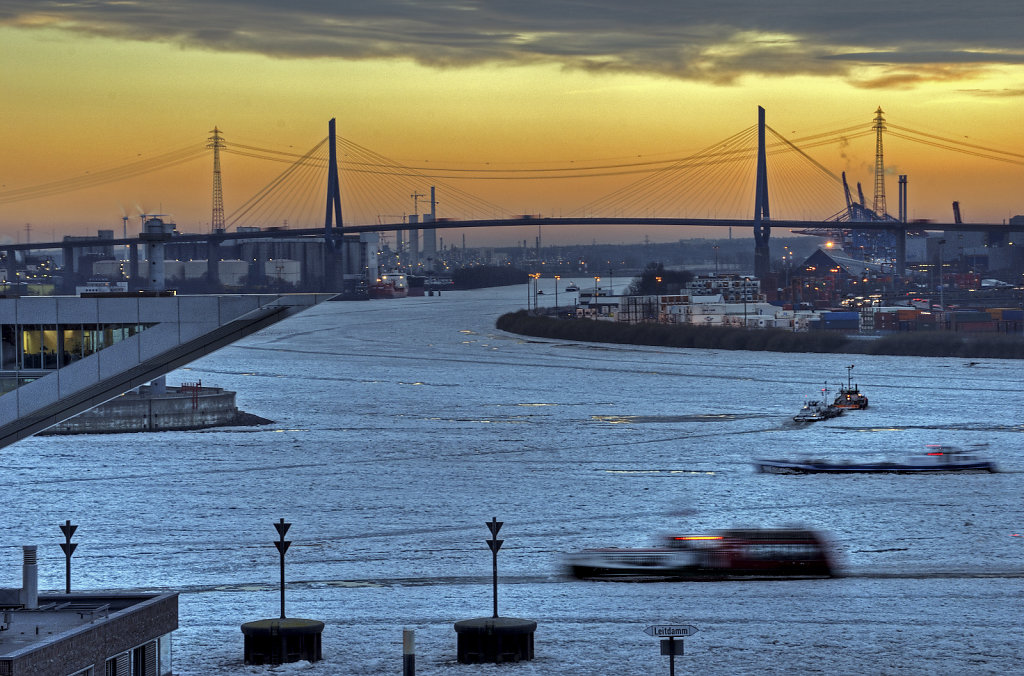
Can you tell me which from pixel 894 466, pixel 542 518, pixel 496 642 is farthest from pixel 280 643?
pixel 894 466

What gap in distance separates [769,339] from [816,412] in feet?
110

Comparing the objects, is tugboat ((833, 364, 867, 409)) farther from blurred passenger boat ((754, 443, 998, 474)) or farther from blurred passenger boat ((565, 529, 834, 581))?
blurred passenger boat ((565, 529, 834, 581))

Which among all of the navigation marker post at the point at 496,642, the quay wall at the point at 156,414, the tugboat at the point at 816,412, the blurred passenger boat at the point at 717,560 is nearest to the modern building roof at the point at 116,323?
the navigation marker post at the point at 496,642

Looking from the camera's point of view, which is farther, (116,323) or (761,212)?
(761,212)

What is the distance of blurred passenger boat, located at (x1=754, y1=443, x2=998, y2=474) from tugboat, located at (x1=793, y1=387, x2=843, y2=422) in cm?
805

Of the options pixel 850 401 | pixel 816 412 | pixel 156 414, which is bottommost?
pixel 816 412

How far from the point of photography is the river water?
1341cm

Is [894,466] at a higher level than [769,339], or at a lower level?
lower

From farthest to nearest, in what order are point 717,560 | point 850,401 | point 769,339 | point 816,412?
point 769,339 < point 850,401 < point 816,412 < point 717,560

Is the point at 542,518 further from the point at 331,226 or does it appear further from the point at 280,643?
the point at 331,226

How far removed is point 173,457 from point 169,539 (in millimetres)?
9796

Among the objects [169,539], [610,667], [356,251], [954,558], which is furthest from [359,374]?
[356,251]

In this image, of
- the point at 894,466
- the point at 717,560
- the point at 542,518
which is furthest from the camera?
the point at 894,466

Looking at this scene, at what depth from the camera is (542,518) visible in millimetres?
20984
